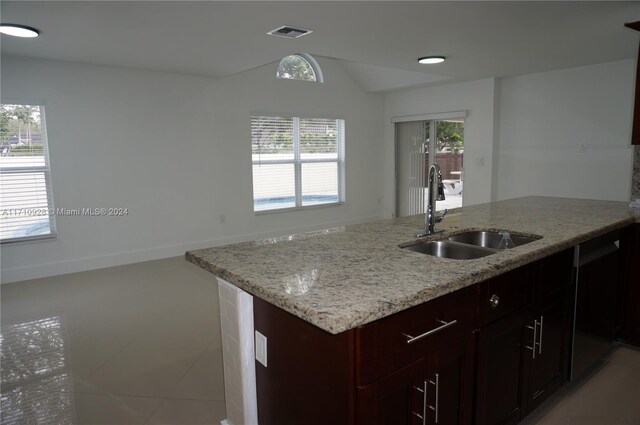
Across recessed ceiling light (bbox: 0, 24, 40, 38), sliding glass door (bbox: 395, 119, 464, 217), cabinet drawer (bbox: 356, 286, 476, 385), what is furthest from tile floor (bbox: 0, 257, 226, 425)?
sliding glass door (bbox: 395, 119, 464, 217)

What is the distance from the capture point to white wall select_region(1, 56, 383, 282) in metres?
4.76

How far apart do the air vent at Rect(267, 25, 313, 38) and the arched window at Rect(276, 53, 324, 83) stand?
9.55ft

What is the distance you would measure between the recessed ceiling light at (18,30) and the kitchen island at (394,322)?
2.79 metres

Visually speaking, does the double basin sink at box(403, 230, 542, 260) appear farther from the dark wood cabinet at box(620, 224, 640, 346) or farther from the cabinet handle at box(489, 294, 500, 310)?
the dark wood cabinet at box(620, 224, 640, 346)

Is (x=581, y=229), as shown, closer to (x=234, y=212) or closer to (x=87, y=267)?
(x=234, y=212)

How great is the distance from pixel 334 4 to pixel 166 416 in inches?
108

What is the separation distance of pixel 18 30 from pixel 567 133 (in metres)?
6.03

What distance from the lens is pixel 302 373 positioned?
1462 mm

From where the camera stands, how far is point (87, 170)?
16.3 feet

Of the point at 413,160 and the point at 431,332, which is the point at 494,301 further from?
the point at 413,160

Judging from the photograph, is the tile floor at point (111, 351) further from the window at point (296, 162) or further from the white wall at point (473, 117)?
the white wall at point (473, 117)

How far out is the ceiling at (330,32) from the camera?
3.01 meters

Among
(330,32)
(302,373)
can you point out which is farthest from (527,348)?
(330,32)

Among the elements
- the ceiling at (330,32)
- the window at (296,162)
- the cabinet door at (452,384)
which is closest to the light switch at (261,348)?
the cabinet door at (452,384)
